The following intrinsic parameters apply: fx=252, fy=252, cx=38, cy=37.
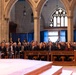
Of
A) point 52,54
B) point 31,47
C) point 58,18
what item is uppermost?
point 58,18

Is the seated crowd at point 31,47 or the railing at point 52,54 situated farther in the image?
the seated crowd at point 31,47

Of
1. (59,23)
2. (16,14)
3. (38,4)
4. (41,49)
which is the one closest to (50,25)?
(59,23)

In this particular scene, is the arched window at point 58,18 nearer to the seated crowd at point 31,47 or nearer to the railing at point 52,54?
the seated crowd at point 31,47

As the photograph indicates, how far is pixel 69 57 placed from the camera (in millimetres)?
17328

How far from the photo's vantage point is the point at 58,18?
104 feet

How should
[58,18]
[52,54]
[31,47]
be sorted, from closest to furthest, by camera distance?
1. [52,54]
2. [31,47]
3. [58,18]

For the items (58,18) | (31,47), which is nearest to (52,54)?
(31,47)

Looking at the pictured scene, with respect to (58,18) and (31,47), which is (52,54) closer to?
(31,47)

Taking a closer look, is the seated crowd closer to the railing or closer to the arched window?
the railing

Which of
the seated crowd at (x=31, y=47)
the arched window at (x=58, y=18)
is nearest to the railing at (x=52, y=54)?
the seated crowd at (x=31, y=47)

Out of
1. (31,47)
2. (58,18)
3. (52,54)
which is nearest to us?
(52,54)

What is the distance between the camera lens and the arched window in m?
31.2

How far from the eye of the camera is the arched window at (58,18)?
3120 centimetres

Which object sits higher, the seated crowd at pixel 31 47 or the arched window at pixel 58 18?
the arched window at pixel 58 18
